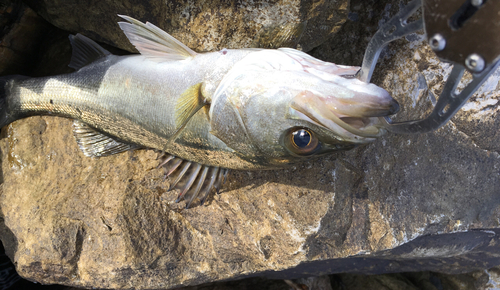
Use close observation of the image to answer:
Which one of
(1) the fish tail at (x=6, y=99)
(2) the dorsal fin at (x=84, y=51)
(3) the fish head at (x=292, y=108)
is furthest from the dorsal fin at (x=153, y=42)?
(1) the fish tail at (x=6, y=99)

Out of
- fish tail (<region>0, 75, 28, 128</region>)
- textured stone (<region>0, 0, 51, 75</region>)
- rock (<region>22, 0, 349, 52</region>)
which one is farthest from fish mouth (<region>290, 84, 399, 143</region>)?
textured stone (<region>0, 0, 51, 75</region>)

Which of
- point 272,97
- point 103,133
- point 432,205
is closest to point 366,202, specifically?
point 432,205

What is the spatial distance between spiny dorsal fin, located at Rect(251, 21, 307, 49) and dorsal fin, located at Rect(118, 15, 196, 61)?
1.83ft

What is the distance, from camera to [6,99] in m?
3.21

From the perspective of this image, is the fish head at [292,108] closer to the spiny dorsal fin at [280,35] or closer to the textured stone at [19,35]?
the spiny dorsal fin at [280,35]

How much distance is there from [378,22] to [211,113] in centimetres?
170

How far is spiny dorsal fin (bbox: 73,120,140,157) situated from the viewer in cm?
304

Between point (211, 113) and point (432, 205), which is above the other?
point (211, 113)

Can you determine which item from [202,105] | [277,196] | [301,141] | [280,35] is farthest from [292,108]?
[277,196]

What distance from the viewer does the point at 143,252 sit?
2836 millimetres

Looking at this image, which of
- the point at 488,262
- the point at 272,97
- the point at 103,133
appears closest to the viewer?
the point at 272,97

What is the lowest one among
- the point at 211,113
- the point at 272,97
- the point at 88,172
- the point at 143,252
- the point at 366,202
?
the point at 143,252

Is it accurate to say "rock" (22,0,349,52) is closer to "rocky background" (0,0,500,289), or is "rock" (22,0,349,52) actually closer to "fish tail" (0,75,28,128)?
"rocky background" (0,0,500,289)

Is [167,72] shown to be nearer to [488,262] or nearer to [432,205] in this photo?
[432,205]
